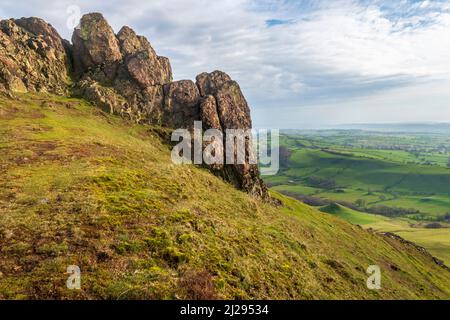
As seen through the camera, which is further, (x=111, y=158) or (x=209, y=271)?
(x=111, y=158)

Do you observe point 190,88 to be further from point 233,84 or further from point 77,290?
point 77,290

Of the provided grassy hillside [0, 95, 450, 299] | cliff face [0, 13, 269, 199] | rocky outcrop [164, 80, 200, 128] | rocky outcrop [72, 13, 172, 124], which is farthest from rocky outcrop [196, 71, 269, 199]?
grassy hillside [0, 95, 450, 299]

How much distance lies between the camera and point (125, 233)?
24.2m

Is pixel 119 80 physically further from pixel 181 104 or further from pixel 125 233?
pixel 125 233

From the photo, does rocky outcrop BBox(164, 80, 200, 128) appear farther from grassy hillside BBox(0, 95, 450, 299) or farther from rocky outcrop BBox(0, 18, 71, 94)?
rocky outcrop BBox(0, 18, 71, 94)

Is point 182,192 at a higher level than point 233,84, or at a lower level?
lower

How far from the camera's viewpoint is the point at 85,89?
77.6 m

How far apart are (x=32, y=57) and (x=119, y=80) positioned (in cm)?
→ 1962

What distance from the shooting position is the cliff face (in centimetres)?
7219

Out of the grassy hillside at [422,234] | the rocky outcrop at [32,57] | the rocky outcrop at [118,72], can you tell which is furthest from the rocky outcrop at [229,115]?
the grassy hillside at [422,234]

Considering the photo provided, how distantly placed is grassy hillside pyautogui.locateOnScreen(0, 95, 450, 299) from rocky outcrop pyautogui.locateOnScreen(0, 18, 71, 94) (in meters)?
13.1
